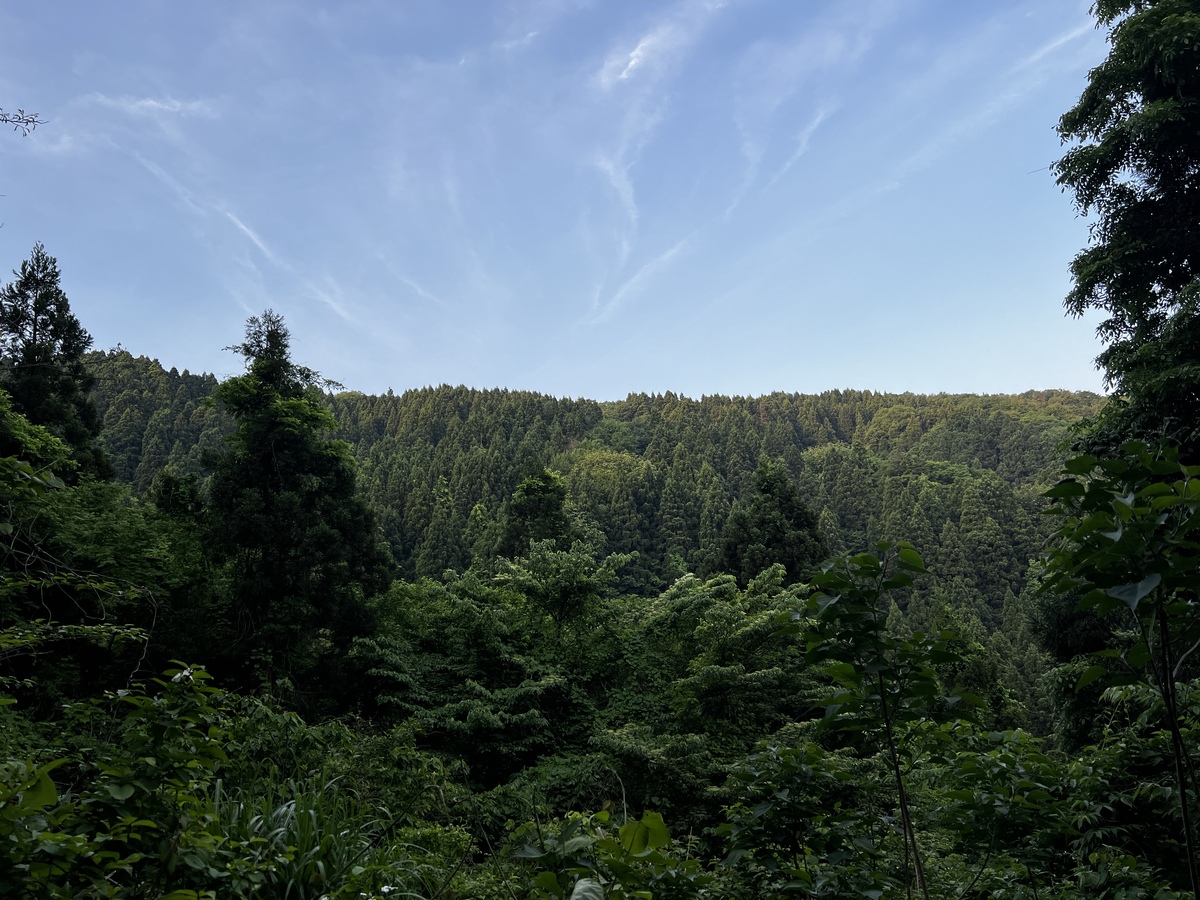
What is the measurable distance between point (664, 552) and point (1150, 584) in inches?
1599

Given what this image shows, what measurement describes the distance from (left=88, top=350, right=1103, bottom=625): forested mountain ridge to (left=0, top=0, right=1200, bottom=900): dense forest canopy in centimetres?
895

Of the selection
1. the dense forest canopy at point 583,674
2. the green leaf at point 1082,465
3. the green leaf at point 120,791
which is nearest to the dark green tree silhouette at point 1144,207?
the dense forest canopy at point 583,674

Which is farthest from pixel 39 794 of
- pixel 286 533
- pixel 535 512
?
pixel 535 512

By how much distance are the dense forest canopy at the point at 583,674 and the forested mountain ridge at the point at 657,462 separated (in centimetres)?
895

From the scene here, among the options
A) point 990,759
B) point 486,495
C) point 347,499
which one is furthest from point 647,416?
point 990,759

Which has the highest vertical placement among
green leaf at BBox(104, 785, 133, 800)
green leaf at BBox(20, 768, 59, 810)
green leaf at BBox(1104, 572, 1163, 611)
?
green leaf at BBox(1104, 572, 1163, 611)

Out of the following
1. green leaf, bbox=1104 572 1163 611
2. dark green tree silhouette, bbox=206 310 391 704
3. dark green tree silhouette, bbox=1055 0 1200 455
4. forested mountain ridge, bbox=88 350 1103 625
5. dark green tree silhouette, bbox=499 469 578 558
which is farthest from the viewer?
forested mountain ridge, bbox=88 350 1103 625

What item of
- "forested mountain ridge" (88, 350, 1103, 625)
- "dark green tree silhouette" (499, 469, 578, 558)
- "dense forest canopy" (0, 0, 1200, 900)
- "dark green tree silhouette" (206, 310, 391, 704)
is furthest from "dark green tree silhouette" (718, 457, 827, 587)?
"dark green tree silhouette" (206, 310, 391, 704)

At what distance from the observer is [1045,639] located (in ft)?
30.2

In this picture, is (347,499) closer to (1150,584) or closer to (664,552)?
(1150,584)

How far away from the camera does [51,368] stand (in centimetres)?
1454

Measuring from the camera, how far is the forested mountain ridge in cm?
4053

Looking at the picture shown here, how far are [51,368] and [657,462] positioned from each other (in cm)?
4418

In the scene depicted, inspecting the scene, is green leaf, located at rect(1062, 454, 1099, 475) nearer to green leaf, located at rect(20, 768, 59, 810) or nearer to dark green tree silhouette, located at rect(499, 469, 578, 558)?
green leaf, located at rect(20, 768, 59, 810)
